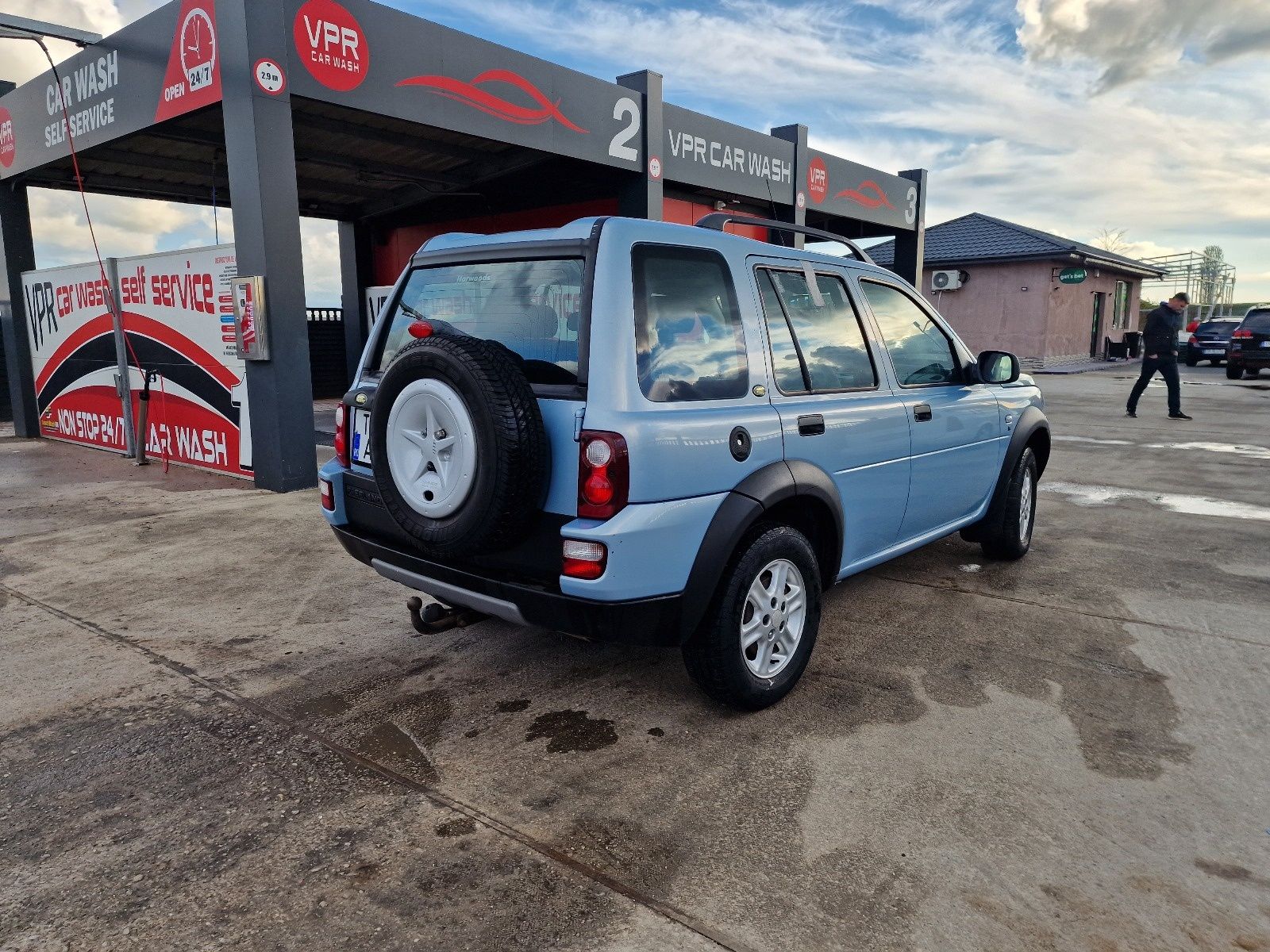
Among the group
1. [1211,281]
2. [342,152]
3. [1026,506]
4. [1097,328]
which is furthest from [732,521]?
[1211,281]

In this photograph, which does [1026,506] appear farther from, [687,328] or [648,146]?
[648,146]

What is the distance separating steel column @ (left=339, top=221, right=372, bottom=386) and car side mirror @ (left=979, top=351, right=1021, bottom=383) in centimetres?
1353

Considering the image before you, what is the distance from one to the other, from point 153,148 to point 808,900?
39.9 feet

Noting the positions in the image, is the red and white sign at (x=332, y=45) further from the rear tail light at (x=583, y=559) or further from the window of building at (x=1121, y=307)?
the window of building at (x=1121, y=307)

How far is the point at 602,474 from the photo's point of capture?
8.73ft

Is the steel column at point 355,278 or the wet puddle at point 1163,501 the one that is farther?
the steel column at point 355,278

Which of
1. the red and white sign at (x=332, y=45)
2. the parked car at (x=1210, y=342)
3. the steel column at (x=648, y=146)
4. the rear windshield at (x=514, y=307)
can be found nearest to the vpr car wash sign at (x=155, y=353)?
the red and white sign at (x=332, y=45)

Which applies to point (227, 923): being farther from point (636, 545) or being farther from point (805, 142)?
point (805, 142)

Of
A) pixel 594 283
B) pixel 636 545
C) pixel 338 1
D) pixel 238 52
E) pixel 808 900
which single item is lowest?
pixel 808 900

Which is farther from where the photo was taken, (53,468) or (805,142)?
(805,142)

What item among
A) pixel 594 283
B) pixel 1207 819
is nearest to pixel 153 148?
pixel 594 283

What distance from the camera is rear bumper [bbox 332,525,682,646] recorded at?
8.98ft

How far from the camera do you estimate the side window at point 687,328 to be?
9.36 feet

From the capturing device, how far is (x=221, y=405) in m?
8.23
